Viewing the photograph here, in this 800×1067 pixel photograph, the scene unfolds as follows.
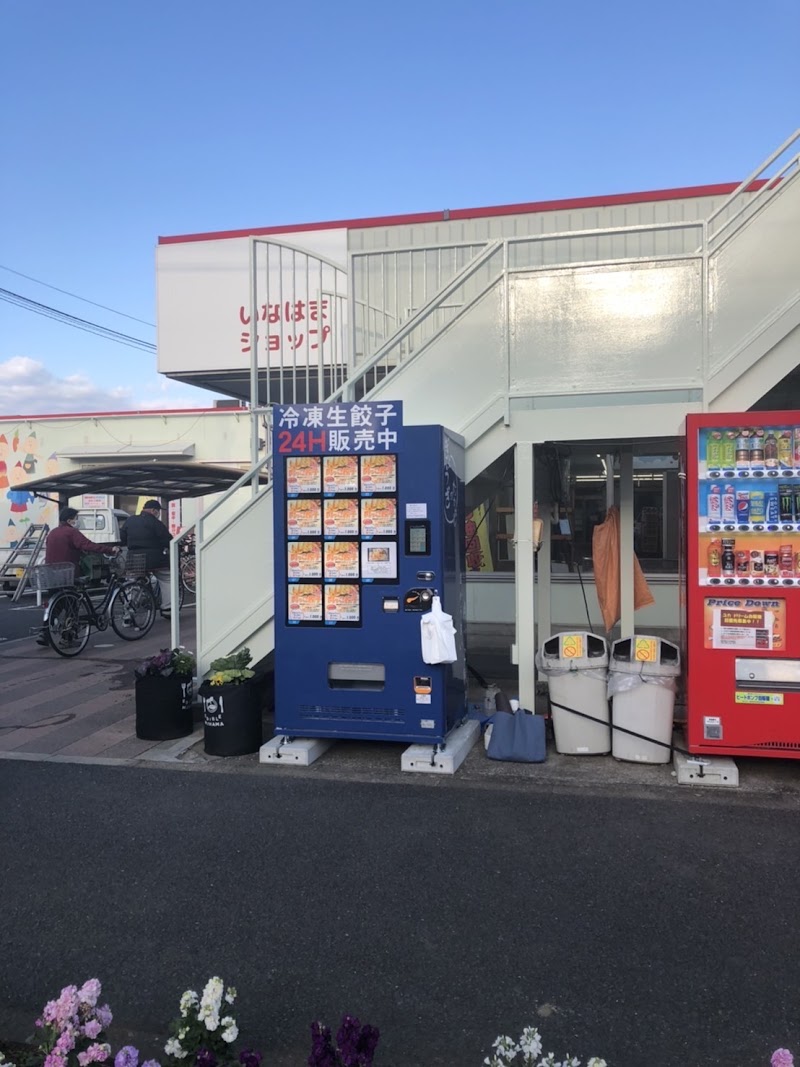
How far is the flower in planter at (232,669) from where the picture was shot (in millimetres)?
6016

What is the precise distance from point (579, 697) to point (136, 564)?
8150mm

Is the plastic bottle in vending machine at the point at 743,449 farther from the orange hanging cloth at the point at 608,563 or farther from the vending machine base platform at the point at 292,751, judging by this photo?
the vending machine base platform at the point at 292,751

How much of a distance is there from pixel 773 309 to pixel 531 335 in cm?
171

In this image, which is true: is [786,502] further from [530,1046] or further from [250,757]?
[250,757]

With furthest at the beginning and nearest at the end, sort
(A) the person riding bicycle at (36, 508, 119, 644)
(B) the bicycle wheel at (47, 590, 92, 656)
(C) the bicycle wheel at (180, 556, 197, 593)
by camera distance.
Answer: (C) the bicycle wheel at (180, 556, 197, 593) < (A) the person riding bicycle at (36, 508, 119, 644) < (B) the bicycle wheel at (47, 590, 92, 656)

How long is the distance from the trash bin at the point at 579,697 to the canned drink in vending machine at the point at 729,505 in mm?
1328

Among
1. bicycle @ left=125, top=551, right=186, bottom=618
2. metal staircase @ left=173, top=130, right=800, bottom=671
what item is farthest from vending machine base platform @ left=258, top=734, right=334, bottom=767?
bicycle @ left=125, top=551, right=186, bottom=618

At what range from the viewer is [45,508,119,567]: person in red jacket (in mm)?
10844

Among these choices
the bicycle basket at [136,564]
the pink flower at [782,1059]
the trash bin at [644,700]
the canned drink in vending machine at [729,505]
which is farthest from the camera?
the bicycle basket at [136,564]

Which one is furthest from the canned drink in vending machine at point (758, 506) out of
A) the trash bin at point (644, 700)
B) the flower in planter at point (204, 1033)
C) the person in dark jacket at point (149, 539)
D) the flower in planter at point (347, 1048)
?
the person in dark jacket at point (149, 539)

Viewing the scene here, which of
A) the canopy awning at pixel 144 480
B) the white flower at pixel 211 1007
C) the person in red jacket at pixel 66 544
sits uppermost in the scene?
the canopy awning at pixel 144 480

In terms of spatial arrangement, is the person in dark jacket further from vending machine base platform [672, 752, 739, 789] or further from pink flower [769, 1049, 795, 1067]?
pink flower [769, 1049, 795, 1067]

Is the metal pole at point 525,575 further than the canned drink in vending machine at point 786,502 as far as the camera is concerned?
Yes

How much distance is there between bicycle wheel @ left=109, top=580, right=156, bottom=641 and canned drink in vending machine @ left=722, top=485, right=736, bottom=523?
877cm
